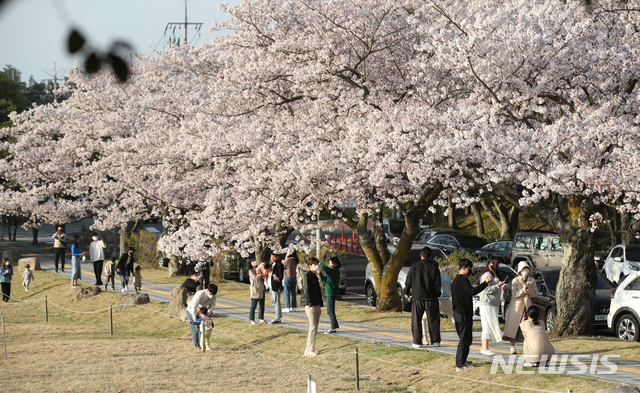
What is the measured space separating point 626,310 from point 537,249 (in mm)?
12983

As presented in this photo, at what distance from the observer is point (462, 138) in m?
12.4

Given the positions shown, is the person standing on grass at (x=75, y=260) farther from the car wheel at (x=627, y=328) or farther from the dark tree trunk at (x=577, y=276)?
the car wheel at (x=627, y=328)

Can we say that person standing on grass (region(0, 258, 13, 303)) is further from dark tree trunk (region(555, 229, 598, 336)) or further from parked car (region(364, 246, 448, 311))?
dark tree trunk (region(555, 229, 598, 336))

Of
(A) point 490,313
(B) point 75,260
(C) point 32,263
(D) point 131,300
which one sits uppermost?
(B) point 75,260

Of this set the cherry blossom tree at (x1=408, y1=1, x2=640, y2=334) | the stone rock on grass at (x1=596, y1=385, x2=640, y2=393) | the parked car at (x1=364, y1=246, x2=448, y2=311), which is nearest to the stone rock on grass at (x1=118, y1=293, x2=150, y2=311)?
the parked car at (x1=364, y1=246, x2=448, y2=311)

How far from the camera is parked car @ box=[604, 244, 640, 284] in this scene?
69.1ft

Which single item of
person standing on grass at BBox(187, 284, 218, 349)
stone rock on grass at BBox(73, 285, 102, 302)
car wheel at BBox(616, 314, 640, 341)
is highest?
person standing on grass at BBox(187, 284, 218, 349)

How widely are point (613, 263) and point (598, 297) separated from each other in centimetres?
810

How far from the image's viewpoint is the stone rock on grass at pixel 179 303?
744 inches

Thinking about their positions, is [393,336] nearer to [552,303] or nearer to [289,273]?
[552,303]

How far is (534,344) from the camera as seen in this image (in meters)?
9.80

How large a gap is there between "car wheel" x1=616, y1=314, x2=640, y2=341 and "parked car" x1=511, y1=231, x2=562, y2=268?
463 inches

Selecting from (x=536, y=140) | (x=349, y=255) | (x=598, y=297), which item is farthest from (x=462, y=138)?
(x=349, y=255)

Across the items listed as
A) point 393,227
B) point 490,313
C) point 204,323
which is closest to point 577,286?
point 490,313
